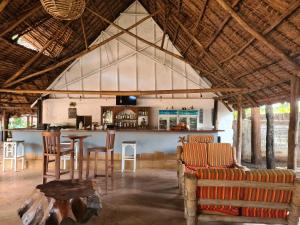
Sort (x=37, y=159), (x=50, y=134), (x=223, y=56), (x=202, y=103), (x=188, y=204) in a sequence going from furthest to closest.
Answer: (x=202, y=103), (x=37, y=159), (x=223, y=56), (x=50, y=134), (x=188, y=204)

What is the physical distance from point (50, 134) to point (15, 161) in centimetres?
336

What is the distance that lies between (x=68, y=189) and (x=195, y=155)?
2565 millimetres

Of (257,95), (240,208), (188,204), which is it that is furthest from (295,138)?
(257,95)

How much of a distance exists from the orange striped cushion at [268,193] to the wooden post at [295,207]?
6cm

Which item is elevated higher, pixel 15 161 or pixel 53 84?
pixel 53 84

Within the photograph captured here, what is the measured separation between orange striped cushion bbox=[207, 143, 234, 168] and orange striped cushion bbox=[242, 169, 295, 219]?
2166mm

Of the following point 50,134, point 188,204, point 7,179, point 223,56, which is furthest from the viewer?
point 223,56

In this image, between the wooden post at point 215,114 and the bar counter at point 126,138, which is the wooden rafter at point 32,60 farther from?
the wooden post at point 215,114

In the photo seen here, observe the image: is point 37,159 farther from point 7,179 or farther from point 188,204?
point 188,204

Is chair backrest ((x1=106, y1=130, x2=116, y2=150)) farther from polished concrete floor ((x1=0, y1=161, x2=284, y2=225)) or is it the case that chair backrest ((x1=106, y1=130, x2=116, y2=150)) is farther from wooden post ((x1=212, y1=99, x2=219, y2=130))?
wooden post ((x1=212, y1=99, x2=219, y2=130))

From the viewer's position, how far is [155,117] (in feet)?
35.4

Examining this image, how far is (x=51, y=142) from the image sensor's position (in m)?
4.87

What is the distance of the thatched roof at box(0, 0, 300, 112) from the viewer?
4.64 meters

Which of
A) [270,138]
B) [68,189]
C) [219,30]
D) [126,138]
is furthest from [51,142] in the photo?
[270,138]
